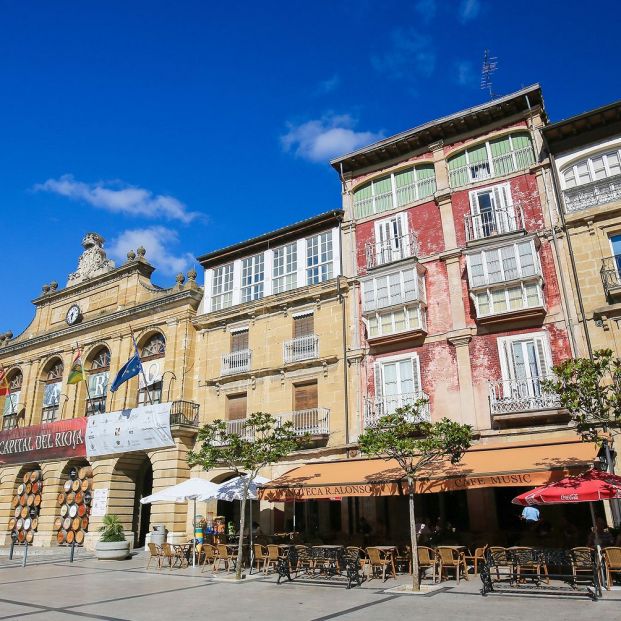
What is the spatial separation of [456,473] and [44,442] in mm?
23120

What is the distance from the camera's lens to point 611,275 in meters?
17.2

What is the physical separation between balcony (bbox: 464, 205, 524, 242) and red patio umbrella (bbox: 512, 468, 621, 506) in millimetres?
9269

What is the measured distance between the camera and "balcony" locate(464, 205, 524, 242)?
1952cm

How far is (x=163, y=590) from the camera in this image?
1375 cm

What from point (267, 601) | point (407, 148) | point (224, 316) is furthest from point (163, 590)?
point (407, 148)

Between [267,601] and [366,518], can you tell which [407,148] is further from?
[267,601]

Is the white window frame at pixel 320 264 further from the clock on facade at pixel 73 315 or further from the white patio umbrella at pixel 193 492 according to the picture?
the clock on facade at pixel 73 315

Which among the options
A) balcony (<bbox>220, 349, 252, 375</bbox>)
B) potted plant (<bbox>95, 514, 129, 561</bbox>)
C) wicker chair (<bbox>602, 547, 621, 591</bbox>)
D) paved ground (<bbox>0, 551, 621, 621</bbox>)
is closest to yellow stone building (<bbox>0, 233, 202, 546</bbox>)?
potted plant (<bbox>95, 514, 129, 561</bbox>)

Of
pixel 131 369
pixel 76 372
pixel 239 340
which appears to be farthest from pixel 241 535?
pixel 76 372

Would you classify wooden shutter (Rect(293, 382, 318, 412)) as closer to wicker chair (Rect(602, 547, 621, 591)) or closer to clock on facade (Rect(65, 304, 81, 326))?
wicker chair (Rect(602, 547, 621, 591))

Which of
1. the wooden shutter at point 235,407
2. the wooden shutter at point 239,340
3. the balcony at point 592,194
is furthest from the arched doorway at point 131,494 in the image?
the balcony at point 592,194

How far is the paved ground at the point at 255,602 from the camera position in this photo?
9.96m

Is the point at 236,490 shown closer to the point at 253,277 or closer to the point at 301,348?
the point at 301,348

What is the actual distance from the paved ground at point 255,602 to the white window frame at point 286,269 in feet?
40.0
